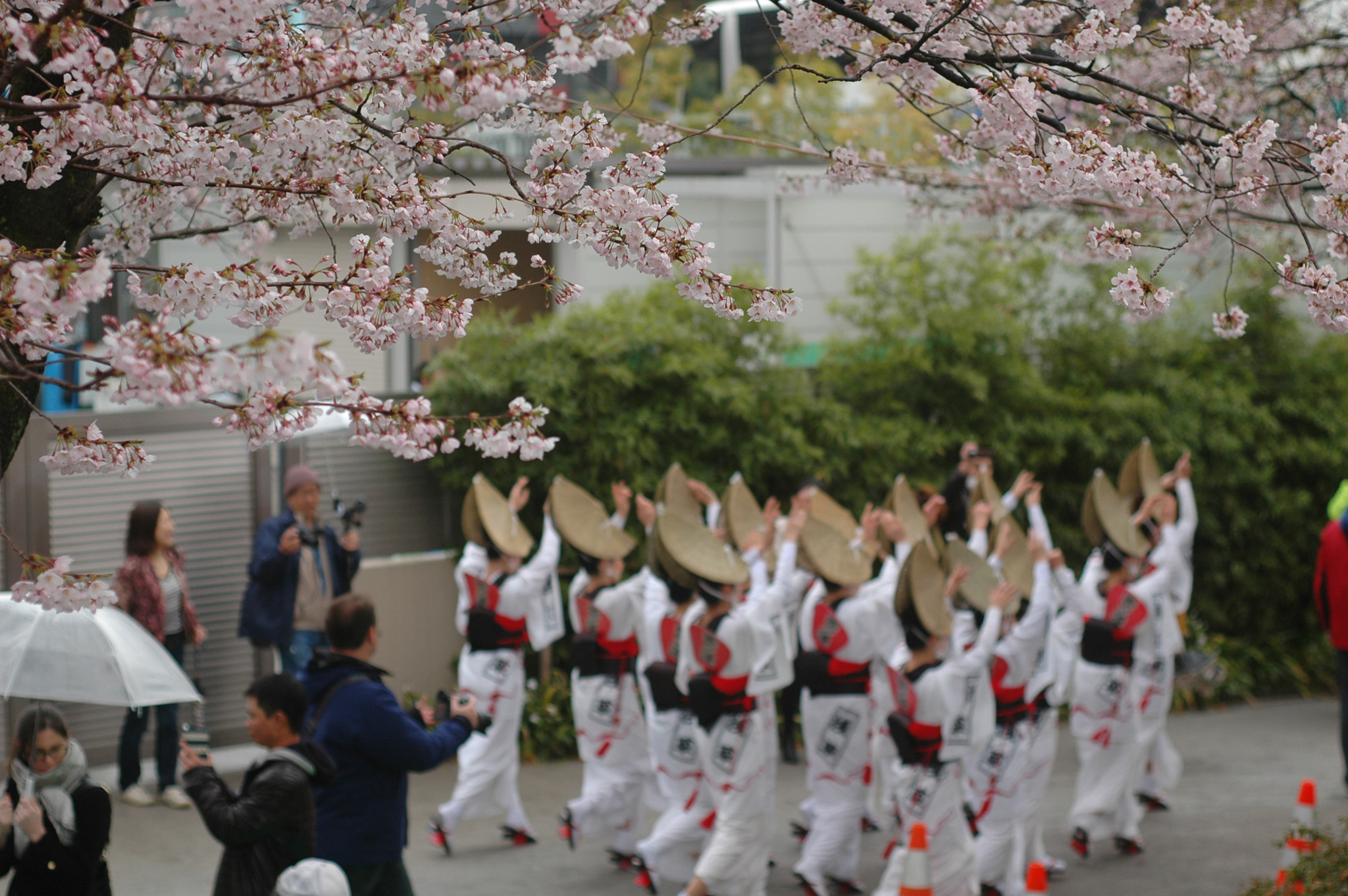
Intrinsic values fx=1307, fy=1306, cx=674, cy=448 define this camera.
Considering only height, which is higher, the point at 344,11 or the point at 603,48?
the point at 344,11

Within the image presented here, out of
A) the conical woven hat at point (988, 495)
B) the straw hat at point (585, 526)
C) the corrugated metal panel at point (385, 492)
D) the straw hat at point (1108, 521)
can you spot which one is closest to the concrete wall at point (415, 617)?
the corrugated metal panel at point (385, 492)

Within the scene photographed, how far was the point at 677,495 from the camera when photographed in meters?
7.77

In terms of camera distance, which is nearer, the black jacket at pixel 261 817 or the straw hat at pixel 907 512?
the black jacket at pixel 261 817

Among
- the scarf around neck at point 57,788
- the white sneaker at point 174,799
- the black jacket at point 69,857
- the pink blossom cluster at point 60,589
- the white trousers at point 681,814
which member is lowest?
the white sneaker at point 174,799

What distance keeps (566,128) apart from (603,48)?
512mm

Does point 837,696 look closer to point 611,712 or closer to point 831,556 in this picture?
point 831,556

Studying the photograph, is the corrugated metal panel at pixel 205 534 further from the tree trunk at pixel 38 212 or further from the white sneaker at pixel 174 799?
the tree trunk at pixel 38 212

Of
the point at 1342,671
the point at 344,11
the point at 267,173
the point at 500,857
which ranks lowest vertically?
the point at 500,857

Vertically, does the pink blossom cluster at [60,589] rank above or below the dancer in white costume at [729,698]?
above

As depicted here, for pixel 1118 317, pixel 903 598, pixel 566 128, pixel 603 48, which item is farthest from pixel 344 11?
pixel 1118 317

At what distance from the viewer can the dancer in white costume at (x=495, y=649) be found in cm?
699

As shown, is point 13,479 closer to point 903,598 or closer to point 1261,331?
point 903,598

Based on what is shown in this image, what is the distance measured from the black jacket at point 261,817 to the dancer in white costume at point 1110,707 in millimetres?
4567

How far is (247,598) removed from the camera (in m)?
7.79
